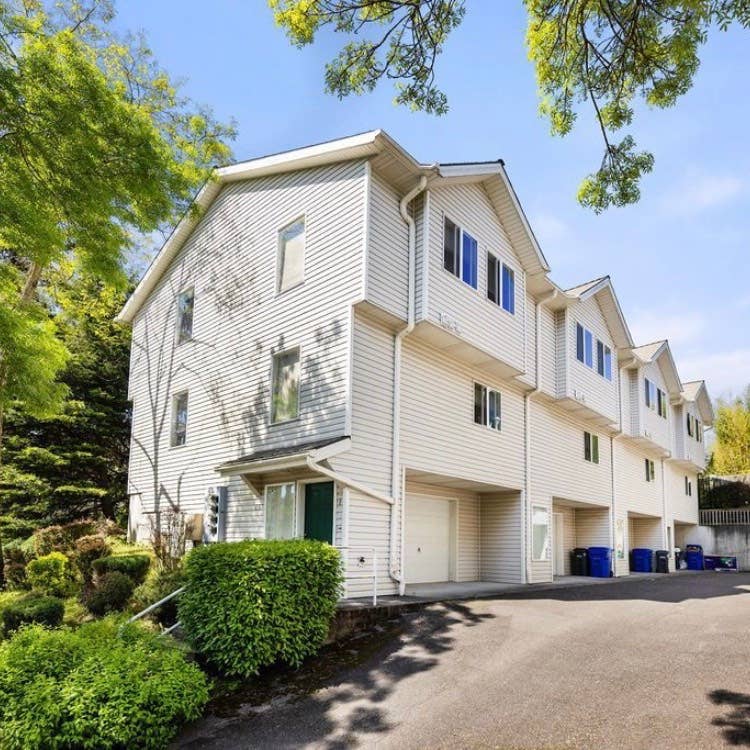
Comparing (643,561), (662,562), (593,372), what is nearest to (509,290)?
(593,372)

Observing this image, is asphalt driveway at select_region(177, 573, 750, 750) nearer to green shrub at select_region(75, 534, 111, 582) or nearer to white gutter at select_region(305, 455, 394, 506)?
white gutter at select_region(305, 455, 394, 506)

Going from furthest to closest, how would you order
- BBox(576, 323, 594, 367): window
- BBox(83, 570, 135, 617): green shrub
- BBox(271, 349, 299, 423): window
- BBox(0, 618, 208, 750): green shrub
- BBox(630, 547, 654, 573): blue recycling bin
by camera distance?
BBox(630, 547, 654, 573): blue recycling bin → BBox(576, 323, 594, 367): window → BBox(271, 349, 299, 423): window → BBox(83, 570, 135, 617): green shrub → BBox(0, 618, 208, 750): green shrub

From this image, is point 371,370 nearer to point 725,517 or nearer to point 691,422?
point 691,422

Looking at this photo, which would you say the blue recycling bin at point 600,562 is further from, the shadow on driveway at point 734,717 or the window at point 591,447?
the shadow on driveway at point 734,717

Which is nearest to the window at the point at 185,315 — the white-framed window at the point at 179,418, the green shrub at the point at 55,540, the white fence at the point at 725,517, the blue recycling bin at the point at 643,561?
the white-framed window at the point at 179,418

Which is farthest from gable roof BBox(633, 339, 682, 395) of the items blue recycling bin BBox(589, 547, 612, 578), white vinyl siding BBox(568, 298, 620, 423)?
blue recycling bin BBox(589, 547, 612, 578)

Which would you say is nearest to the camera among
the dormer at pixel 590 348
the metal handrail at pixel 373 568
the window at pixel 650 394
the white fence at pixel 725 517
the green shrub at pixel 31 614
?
the green shrub at pixel 31 614

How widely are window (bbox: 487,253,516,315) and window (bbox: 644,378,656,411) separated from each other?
37.0 feet

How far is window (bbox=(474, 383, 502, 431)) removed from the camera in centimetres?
1456

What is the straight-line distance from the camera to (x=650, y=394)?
963 inches

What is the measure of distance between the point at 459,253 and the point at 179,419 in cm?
837

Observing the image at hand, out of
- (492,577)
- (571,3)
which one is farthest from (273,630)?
(492,577)

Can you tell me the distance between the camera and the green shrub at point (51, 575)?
1281 cm

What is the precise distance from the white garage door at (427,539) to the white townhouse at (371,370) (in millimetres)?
61
